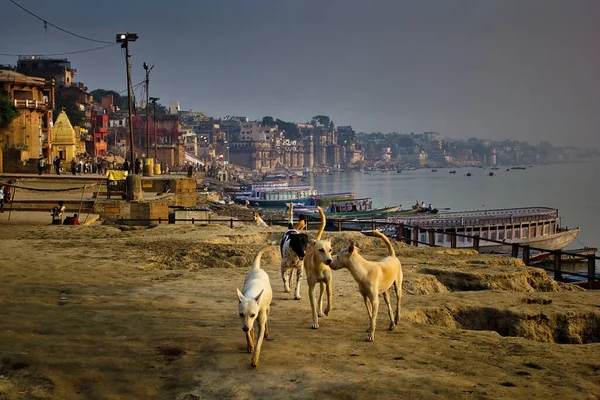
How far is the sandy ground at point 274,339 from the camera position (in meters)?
7.37

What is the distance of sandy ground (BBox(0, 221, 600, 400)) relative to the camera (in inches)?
290

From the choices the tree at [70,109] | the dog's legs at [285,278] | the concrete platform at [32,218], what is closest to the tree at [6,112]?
the concrete platform at [32,218]

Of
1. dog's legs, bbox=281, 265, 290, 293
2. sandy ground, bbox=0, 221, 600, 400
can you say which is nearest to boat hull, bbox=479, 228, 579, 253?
sandy ground, bbox=0, 221, 600, 400

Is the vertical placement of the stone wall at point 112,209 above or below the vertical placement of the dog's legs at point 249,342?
above

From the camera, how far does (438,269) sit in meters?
15.7

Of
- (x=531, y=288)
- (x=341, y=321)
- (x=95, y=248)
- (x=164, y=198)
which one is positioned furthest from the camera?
(x=164, y=198)

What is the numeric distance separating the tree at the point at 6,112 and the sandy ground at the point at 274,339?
35.3 m

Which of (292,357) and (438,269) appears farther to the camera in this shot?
(438,269)

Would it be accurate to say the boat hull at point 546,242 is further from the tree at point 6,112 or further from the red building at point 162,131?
the red building at point 162,131

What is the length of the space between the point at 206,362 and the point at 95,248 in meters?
10.6

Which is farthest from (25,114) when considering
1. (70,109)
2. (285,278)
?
(285,278)

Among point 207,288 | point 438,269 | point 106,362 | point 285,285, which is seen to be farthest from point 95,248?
point 106,362

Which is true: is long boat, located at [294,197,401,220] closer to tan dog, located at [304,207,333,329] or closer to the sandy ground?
the sandy ground

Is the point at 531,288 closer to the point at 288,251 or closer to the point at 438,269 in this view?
the point at 438,269
